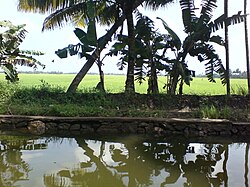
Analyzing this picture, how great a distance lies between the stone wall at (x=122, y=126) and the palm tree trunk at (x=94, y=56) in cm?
262

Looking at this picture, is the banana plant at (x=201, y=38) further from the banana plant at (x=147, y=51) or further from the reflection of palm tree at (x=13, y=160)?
the reflection of palm tree at (x=13, y=160)

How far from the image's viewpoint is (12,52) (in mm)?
12125

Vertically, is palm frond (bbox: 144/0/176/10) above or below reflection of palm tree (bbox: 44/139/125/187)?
above

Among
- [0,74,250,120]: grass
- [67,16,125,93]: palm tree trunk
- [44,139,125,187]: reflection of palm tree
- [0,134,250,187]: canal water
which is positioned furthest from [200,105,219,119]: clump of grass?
[67,16,125,93]: palm tree trunk

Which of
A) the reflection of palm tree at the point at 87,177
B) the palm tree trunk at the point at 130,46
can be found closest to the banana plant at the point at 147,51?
the palm tree trunk at the point at 130,46

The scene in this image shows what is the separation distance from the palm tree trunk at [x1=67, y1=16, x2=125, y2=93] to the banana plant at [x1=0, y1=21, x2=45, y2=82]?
2.00m

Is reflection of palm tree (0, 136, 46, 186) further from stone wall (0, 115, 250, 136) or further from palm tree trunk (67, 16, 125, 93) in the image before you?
palm tree trunk (67, 16, 125, 93)

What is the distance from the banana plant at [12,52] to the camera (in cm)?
1170

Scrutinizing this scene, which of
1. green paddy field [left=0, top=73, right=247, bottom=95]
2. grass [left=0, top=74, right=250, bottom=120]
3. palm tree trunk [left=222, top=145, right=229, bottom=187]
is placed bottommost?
palm tree trunk [left=222, top=145, right=229, bottom=187]

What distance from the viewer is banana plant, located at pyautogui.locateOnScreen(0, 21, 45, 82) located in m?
11.7

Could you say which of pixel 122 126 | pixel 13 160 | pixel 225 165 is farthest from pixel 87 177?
pixel 122 126

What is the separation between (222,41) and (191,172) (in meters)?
6.42

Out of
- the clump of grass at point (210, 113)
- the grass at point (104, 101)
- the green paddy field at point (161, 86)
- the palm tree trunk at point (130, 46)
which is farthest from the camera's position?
the green paddy field at point (161, 86)

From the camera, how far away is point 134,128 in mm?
8703
